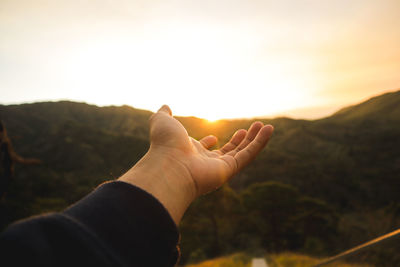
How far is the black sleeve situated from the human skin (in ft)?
0.80

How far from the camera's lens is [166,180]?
1.32 meters

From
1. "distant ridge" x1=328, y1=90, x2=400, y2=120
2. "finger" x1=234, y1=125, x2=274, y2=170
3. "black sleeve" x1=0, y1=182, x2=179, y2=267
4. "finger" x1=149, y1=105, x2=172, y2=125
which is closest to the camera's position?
"black sleeve" x1=0, y1=182, x2=179, y2=267

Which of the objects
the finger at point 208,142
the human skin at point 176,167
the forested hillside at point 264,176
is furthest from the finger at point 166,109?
the forested hillside at point 264,176

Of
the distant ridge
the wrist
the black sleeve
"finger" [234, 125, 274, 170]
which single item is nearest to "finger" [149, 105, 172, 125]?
the wrist

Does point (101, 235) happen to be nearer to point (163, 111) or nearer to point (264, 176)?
point (163, 111)

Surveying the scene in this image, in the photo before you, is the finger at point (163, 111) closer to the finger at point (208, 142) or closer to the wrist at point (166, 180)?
the wrist at point (166, 180)

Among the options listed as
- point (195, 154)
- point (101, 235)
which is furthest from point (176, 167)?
point (101, 235)

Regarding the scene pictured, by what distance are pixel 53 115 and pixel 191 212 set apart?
73.3m

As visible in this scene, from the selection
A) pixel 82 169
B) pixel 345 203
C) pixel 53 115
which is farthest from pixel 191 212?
pixel 53 115

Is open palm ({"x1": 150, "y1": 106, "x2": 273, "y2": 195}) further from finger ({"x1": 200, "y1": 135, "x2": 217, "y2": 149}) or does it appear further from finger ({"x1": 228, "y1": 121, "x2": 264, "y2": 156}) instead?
finger ({"x1": 200, "y1": 135, "x2": 217, "y2": 149})

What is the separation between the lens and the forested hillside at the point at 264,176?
75.1 ft

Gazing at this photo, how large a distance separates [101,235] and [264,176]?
4837cm

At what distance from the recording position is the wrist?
120 cm

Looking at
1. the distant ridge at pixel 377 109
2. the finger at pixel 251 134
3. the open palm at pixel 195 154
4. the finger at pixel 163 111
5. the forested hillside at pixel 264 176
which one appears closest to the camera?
the open palm at pixel 195 154
